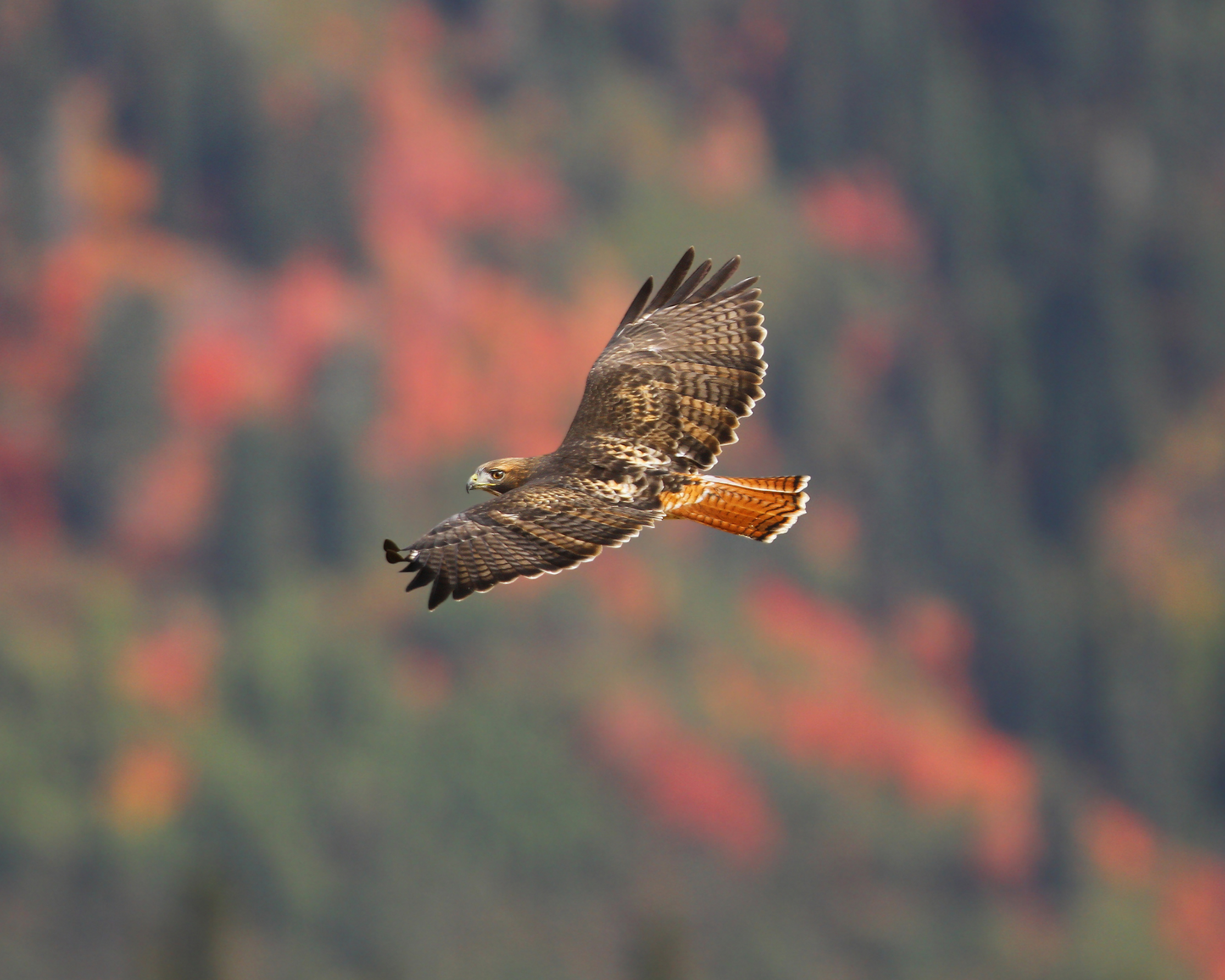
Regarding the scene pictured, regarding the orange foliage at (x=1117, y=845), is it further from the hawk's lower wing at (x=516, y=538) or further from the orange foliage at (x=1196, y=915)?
the hawk's lower wing at (x=516, y=538)

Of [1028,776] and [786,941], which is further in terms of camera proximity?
[1028,776]

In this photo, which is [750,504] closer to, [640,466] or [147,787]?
[640,466]

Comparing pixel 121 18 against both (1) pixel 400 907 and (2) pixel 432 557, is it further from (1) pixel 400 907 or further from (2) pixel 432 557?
(2) pixel 432 557

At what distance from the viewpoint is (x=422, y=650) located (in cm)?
12862

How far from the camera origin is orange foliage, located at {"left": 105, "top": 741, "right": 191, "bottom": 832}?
123750 mm

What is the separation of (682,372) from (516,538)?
416 cm

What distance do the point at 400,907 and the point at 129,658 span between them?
28641mm

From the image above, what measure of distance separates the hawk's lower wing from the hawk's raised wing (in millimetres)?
1657

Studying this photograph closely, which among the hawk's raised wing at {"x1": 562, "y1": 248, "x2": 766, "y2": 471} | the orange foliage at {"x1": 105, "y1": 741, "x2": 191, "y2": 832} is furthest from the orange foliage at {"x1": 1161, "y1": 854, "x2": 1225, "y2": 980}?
the hawk's raised wing at {"x1": 562, "y1": 248, "x2": 766, "y2": 471}

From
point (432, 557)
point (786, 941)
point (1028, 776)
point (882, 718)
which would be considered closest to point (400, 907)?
point (786, 941)

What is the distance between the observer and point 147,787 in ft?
417

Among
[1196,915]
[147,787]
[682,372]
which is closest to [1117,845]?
[1196,915]

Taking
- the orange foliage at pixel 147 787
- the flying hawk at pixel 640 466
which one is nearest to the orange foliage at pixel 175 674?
the orange foliage at pixel 147 787

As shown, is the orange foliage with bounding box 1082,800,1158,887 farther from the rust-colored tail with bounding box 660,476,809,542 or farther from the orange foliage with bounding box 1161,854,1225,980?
the rust-colored tail with bounding box 660,476,809,542
